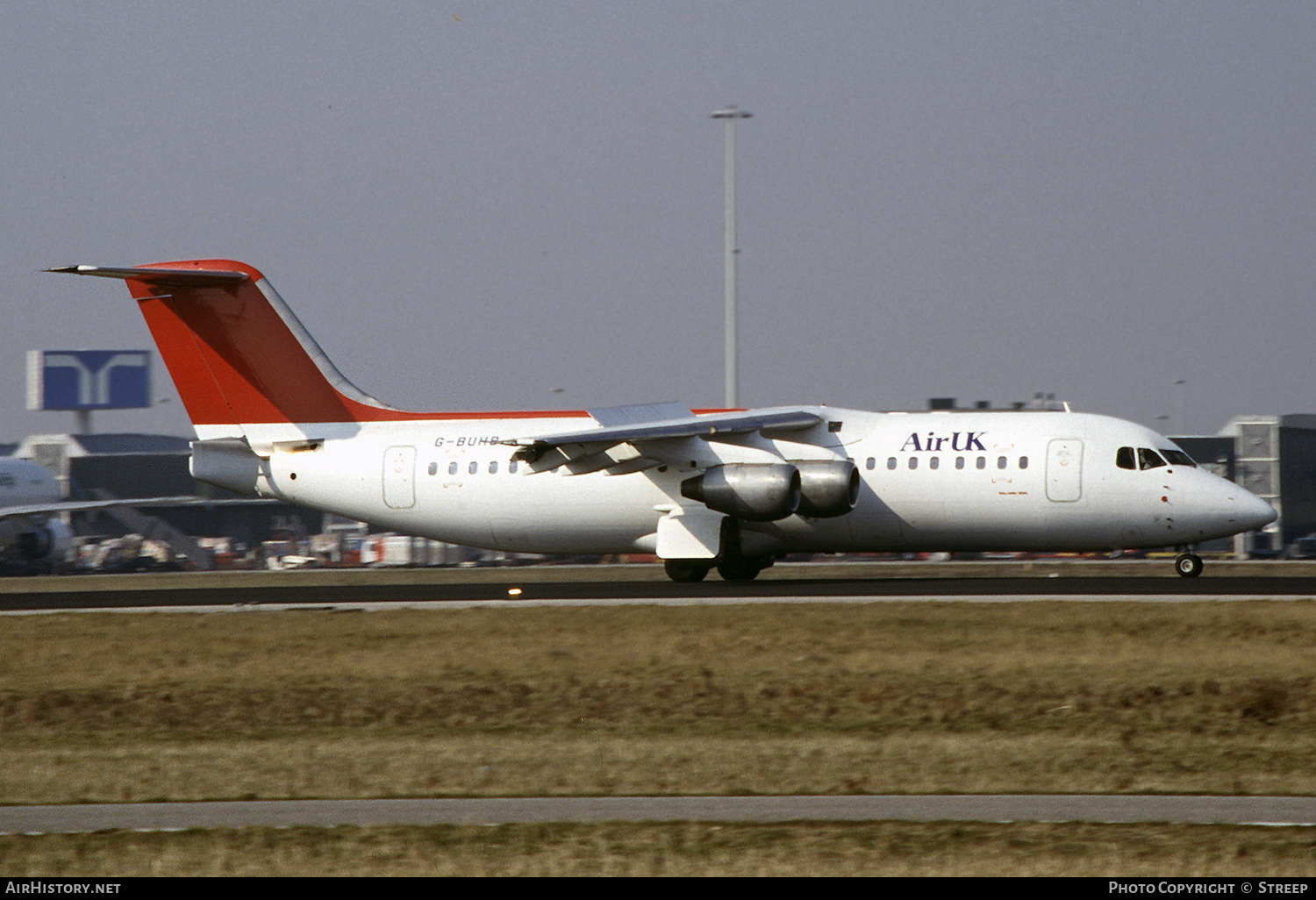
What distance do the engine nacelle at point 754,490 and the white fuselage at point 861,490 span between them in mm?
1139

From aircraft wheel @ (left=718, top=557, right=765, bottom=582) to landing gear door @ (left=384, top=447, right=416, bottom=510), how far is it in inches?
278

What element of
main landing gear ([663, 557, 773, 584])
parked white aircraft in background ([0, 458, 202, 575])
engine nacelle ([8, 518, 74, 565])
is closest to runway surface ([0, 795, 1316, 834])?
main landing gear ([663, 557, 773, 584])

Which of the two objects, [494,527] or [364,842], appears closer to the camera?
[364,842]

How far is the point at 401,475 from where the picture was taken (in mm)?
33406

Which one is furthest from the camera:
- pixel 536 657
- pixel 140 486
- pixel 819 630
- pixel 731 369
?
pixel 140 486

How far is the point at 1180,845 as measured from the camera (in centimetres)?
1009

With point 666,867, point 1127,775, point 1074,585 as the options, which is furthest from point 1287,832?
point 1074,585

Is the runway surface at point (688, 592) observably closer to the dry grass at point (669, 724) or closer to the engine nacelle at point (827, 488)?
the engine nacelle at point (827, 488)

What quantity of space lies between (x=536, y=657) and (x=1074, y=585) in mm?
12406

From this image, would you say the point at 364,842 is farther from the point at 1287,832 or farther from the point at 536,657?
the point at 536,657

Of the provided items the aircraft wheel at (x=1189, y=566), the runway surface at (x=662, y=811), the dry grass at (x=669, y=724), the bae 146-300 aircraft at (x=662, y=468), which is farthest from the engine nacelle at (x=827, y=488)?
the runway surface at (x=662, y=811)

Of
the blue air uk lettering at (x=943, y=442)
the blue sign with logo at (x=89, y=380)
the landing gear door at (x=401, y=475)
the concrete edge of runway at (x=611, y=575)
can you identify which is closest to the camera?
the blue air uk lettering at (x=943, y=442)

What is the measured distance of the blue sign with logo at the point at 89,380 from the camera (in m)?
136

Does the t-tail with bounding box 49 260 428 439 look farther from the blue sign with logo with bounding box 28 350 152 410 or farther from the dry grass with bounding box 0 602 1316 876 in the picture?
the blue sign with logo with bounding box 28 350 152 410
